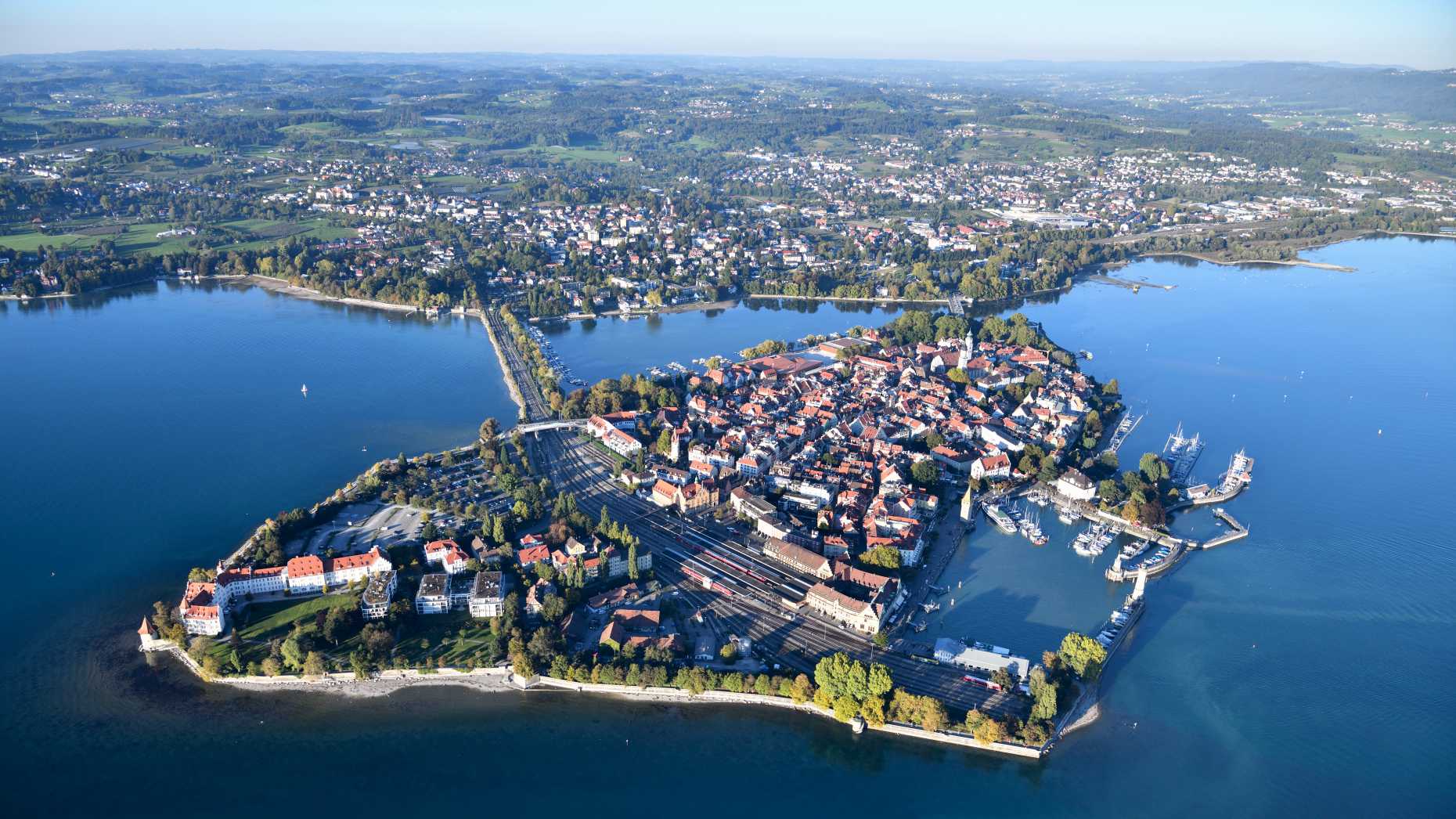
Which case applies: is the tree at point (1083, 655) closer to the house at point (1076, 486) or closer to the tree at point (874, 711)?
the tree at point (874, 711)

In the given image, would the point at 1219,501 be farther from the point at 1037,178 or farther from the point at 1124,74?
the point at 1124,74

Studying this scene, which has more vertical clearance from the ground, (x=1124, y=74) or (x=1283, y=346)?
(x=1124, y=74)

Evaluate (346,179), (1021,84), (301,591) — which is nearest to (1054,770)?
(301,591)

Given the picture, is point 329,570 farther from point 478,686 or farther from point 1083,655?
point 1083,655

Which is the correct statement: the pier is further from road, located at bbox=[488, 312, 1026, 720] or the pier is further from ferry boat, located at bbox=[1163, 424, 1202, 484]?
road, located at bbox=[488, 312, 1026, 720]

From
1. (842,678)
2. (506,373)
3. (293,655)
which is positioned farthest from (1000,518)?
(506,373)

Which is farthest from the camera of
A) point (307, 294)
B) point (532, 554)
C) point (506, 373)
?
point (307, 294)
